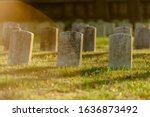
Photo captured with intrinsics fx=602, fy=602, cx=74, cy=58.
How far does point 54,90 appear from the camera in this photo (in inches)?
457

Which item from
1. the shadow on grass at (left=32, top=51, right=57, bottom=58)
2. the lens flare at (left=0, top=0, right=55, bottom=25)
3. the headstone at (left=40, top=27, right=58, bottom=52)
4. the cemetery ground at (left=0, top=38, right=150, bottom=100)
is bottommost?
the cemetery ground at (left=0, top=38, right=150, bottom=100)

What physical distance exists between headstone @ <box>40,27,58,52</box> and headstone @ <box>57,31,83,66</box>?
4.30m

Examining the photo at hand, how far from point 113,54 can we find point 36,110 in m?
5.13

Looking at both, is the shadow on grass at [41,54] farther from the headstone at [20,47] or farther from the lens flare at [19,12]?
the lens flare at [19,12]

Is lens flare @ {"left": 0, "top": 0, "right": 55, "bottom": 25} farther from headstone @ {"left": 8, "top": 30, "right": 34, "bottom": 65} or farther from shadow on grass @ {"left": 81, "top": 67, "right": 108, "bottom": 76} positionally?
shadow on grass @ {"left": 81, "top": 67, "right": 108, "bottom": 76}

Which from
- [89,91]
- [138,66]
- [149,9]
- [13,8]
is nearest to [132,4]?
[149,9]

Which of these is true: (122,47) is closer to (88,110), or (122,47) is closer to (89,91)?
(89,91)

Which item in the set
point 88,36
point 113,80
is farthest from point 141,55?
point 113,80

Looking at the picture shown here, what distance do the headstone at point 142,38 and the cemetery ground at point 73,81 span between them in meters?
5.16

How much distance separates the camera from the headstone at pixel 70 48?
14461 millimetres

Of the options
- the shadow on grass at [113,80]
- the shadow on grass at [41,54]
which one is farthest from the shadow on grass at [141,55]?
the shadow on grass at [113,80]

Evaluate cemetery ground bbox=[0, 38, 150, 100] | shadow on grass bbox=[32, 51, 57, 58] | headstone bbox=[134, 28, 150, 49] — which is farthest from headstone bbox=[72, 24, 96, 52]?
cemetery ground bbox=[0, 38, 150, 100]

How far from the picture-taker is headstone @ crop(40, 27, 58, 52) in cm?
1892

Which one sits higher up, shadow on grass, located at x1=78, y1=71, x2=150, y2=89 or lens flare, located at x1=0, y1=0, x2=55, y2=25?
lens flare, located at x1=0, y1=0, x2=55, y2=25
